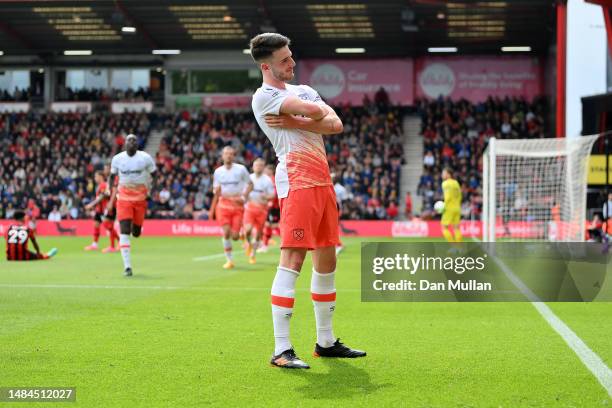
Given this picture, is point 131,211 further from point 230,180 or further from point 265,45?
point 265,45

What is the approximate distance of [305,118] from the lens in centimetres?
609

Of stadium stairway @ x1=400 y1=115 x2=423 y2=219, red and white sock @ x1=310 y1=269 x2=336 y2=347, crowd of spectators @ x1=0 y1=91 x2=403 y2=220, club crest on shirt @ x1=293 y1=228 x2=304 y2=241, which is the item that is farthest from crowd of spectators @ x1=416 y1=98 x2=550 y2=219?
club crest on shirt @ x1=293 y1=228 x2=304 y2=241

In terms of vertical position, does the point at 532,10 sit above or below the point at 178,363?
above

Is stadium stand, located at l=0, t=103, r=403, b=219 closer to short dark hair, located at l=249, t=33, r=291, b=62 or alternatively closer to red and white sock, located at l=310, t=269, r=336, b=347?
red and white sock, located at l=310, t=269, r=336, b=347

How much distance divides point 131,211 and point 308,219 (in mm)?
8894

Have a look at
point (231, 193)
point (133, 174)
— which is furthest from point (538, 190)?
point (133, 174)

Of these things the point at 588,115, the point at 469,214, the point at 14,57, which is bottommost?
the point at 469,214

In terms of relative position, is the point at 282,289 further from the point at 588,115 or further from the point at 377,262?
the point at 588,115

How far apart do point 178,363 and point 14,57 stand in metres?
43.6

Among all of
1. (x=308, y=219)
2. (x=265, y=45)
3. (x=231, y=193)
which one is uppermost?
(x=265, y=45)

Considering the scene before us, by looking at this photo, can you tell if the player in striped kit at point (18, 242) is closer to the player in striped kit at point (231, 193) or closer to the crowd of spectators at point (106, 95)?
the player in striped kit at point (231, 193)

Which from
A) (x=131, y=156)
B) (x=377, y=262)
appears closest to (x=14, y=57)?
→ (x=131, y=156)

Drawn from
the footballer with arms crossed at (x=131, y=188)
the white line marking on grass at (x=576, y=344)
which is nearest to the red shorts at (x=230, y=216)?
the footballer with arms crossed at (x=131, y=188)

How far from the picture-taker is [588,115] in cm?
2491
